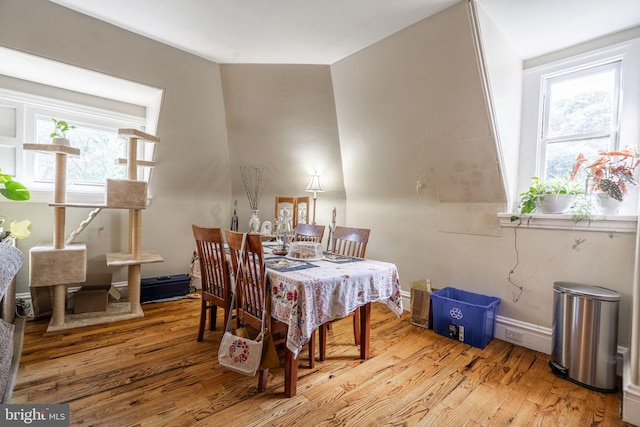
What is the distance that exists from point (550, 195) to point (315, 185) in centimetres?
234

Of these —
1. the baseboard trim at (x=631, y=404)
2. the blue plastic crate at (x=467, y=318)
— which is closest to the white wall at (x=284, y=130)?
the blue plastic crate at (x=467, y=318)

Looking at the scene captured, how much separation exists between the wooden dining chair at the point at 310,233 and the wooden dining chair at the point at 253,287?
959mm

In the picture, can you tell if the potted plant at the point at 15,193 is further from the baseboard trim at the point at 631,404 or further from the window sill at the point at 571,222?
the baseboard trim at the point at 631,404

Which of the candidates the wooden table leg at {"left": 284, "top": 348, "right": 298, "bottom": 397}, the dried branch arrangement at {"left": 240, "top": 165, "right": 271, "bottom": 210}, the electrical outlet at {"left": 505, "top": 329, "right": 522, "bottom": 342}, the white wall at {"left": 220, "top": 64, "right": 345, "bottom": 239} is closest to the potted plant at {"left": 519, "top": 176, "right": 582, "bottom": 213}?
the electrical outlet at {"left": 505, "top": 329, "right": 522, "bottom": 342}

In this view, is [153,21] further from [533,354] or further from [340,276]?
[533,354]

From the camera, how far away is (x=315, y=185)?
3.83 metres

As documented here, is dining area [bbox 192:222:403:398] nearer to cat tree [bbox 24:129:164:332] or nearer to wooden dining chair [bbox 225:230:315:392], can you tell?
wooden dining chair [bbox 225:230:315:392]

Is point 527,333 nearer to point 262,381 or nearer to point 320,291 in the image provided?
point 320,291

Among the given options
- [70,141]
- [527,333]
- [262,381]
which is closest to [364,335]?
[262,381]

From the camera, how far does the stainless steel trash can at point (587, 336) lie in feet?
6.16

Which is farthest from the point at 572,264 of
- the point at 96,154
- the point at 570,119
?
the point at 96,154

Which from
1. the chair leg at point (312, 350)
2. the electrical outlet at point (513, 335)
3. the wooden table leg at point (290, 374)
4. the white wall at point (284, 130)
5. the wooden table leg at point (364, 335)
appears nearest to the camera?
the wooden table leg at point (290, 374)

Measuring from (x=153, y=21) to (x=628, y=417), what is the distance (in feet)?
12.6

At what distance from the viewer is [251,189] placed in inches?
159
